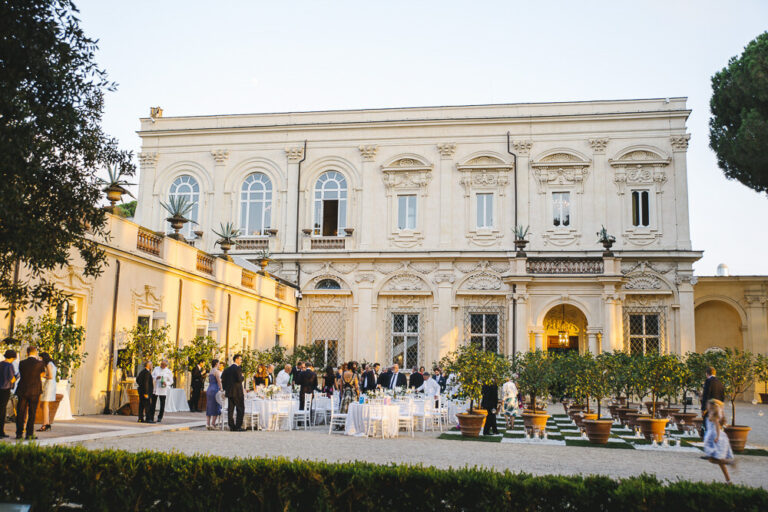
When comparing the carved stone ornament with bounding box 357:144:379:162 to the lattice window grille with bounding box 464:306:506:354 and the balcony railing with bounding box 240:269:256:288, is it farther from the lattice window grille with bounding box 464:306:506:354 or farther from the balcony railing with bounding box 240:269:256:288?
the balcony railing with bounding box 240:269:256:288

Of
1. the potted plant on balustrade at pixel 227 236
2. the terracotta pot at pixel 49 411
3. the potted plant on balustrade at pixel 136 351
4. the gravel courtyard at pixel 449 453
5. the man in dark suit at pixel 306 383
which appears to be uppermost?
the potted plant on balustrade at pixel 227 236

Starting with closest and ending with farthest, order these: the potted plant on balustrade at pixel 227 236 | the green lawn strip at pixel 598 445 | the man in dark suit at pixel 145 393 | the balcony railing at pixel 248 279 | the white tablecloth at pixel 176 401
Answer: the green lawn strip at pixel 598 445
the man in dark suit at pixel 145 393
the white tablecloth at pixel 176 401
the potted plant on balustrade at pixel 227 236
the balcony railing at pixel 248 279

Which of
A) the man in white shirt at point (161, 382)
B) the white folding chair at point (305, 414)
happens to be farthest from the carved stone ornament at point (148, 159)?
the white folding chair at point (305, 414)

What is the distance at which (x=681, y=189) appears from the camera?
90.7 ft

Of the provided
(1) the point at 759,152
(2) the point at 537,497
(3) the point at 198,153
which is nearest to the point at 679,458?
(2) the point at 537,497

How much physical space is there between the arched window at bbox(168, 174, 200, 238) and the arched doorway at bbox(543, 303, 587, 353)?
624 inches

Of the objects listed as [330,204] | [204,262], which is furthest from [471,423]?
[330,204]

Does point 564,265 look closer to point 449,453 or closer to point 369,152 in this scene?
point 369,152

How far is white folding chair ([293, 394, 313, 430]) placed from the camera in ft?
54.8

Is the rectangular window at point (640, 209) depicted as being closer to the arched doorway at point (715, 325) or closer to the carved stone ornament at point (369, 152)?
the arched doorway at point (715, 325)

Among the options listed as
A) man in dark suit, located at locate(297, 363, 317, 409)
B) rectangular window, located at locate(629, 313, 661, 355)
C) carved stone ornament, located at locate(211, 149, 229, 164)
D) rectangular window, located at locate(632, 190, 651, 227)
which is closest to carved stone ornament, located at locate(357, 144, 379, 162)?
carved stone ornament, located at locate(211, 149, 229, 164)

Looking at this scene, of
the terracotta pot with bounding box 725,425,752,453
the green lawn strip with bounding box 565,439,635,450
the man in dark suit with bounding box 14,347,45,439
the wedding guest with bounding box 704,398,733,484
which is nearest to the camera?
the wedding guest with bounding box 704,398,733,484

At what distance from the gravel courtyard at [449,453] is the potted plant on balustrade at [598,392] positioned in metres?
0.71

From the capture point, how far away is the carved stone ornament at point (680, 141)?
1099 inches
